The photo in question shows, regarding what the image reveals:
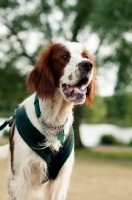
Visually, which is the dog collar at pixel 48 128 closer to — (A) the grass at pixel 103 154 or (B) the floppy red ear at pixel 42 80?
(B) the floppy red ear at pixel 42 80

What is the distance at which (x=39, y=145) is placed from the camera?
4.59 m

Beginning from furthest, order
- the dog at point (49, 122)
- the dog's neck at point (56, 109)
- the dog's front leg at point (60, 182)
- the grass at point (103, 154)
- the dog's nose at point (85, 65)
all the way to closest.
Answer: the grass at point (103, 154)
the dog's front leg at point (60, 182)
the dog's neck at point (56, 109)
the dog at point (49, 122)
the dog's nose at point (85, 65)

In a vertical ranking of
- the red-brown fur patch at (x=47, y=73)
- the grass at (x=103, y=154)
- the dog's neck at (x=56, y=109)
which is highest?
the red-brown fur patch at (x=47, y=73)

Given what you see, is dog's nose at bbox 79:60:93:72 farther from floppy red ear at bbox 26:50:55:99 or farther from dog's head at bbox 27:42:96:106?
floppy red ear at bbox 26:50:55:99

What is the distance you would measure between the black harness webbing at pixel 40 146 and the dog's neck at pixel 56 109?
201mm

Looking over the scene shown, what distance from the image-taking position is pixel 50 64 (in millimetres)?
4590

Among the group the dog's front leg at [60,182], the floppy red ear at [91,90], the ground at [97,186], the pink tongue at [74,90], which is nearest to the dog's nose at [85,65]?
the pink tongue at [74,90]

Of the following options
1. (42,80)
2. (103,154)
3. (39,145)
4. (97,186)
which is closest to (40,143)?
(39,145)

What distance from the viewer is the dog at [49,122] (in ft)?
14.3

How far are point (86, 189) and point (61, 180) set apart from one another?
449 centimetres

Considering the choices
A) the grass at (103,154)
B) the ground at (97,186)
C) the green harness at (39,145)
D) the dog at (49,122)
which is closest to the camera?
the dog at (49,122)

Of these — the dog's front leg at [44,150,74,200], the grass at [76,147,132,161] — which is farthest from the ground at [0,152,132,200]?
the grass at [76,147,132,161]

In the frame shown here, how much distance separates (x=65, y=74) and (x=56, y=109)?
1.27 feet

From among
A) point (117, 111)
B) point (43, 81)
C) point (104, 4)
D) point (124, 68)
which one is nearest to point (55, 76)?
point (43, 81)
